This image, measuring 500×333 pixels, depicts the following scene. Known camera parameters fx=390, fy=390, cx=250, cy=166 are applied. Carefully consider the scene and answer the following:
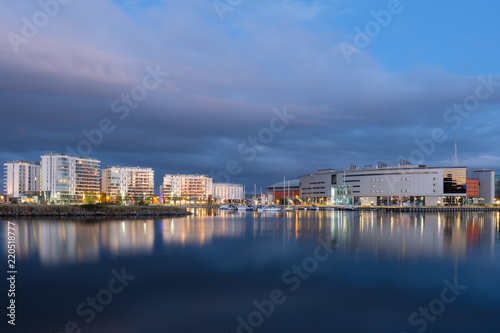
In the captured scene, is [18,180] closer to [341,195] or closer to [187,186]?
[187,186]

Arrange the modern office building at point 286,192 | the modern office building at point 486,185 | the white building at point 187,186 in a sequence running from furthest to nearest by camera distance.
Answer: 1. the white building at point 187,186
2. the modern office building at point 286,192
3. the modern office building at point 486,185

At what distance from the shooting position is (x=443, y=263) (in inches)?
854

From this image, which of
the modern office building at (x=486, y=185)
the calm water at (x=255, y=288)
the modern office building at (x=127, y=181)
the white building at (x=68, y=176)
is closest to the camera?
the calm water at (x=255, y=288)

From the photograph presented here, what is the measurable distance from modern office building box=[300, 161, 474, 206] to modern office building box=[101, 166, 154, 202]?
239 ft

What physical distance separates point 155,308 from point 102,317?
1.74 m

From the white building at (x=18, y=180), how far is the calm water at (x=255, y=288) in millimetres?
118706

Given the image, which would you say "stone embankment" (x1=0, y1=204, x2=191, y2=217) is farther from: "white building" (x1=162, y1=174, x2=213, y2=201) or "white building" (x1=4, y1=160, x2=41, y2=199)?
"white building" (x1=162, y1=174, x2=213, y2=201)

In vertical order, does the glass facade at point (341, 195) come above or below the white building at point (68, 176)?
below

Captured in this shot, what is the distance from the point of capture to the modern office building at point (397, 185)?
11362cm

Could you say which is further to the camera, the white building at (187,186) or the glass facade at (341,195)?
the white building at (187,186)

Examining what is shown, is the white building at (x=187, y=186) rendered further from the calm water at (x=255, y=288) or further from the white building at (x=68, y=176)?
the calm water at (x=255, y=288)

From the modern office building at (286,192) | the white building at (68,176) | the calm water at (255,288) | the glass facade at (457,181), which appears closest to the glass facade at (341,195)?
the modern office building at (286,192)

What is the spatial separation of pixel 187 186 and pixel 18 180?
7450cm

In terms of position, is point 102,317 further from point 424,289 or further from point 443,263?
point 443,263
